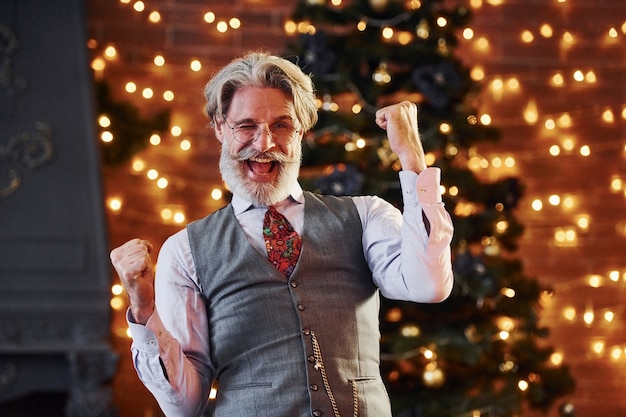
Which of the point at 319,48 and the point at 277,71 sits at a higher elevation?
the point at 319,48

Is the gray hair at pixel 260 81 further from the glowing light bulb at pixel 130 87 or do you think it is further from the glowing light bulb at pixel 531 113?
the glowing light bulb at pixel 531 113

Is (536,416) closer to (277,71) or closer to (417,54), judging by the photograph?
(417,54)

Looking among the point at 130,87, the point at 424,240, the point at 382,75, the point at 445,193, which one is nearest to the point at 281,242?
the point at 424,240

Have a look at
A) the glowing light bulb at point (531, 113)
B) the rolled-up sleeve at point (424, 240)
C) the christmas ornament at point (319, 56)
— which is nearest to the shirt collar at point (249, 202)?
the rolled-up sleeve at point (424, 240)

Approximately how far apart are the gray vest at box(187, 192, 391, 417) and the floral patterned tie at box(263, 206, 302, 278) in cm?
2

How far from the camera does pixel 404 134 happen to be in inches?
65.8

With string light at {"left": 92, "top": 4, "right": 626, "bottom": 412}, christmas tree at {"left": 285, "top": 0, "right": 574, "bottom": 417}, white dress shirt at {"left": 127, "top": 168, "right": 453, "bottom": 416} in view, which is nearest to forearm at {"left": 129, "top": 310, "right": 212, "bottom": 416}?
white dress shirt at {"left": 127, "top": 168, "right": 453, "bottom": 416}

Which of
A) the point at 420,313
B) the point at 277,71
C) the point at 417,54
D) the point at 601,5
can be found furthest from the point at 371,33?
the point at 277,71

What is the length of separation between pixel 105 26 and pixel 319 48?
1.08 meters

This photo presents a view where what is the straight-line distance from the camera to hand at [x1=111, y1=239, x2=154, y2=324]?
1.58 metres

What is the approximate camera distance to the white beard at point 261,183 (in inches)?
73.0

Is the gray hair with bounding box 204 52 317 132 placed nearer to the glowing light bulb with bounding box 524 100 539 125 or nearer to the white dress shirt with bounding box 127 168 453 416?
the white dress shirt with bounding box 127 168 453 416

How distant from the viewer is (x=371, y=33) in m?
3.32

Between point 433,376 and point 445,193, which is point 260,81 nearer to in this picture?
point 445,193
